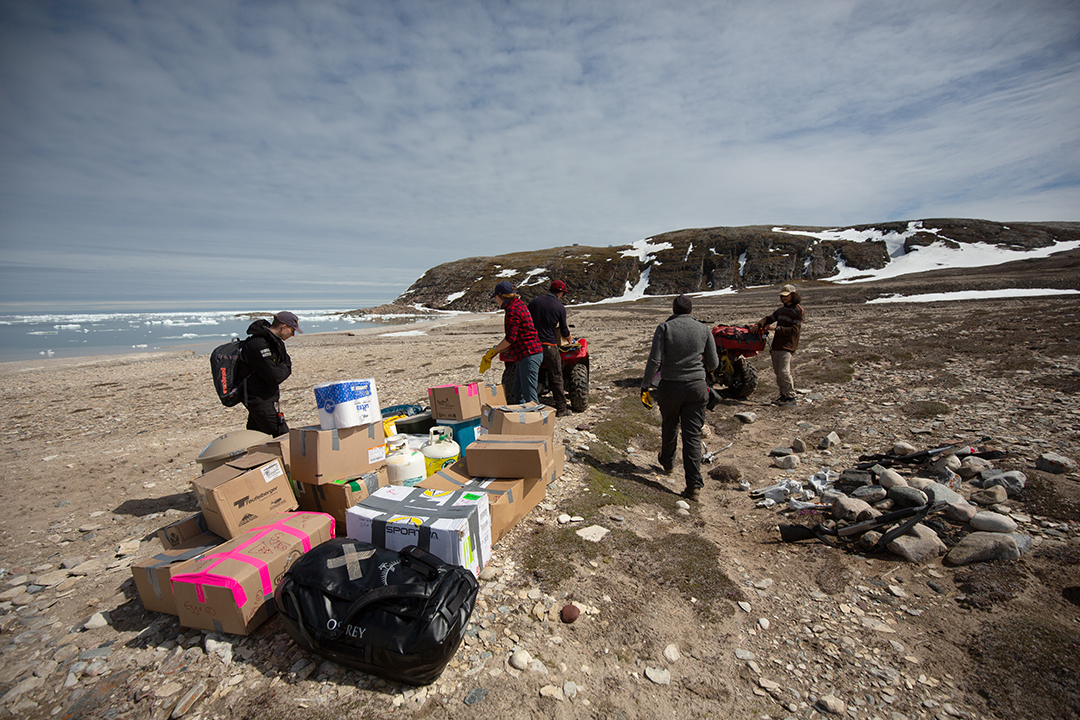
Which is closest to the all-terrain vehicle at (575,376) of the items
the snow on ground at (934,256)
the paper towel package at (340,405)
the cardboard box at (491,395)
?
the cardboard box at (491,395)

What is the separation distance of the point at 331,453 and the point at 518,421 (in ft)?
6.58

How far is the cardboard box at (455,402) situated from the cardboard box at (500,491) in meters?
1.16

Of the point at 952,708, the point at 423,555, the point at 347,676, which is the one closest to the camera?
the point at 952,708

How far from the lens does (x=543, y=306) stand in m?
7.00

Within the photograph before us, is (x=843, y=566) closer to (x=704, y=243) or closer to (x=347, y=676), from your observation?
(x=347, y=676)

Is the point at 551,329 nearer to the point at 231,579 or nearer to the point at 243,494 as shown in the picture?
the point at 243,494

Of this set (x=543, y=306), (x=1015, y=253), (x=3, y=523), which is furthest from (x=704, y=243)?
(x=3, y=523)

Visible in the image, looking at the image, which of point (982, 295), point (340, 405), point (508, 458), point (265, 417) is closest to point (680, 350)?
point (508, 458)

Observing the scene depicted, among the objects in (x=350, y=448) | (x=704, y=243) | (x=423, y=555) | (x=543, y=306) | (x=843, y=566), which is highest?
(x=704, y=243)

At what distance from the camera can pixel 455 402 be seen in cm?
570

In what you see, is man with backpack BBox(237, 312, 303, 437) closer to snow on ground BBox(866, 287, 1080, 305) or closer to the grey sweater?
the grey sweater

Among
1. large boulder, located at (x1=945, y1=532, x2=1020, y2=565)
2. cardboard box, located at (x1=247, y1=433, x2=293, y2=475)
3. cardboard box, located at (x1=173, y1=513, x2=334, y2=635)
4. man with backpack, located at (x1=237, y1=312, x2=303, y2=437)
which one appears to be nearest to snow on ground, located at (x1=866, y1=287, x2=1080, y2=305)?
large boulder, located at (x1=945, y1=532, x2=1020, y2=565)

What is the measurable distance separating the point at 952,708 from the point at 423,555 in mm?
3128

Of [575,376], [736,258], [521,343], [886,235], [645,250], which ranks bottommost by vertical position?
[575,376]
